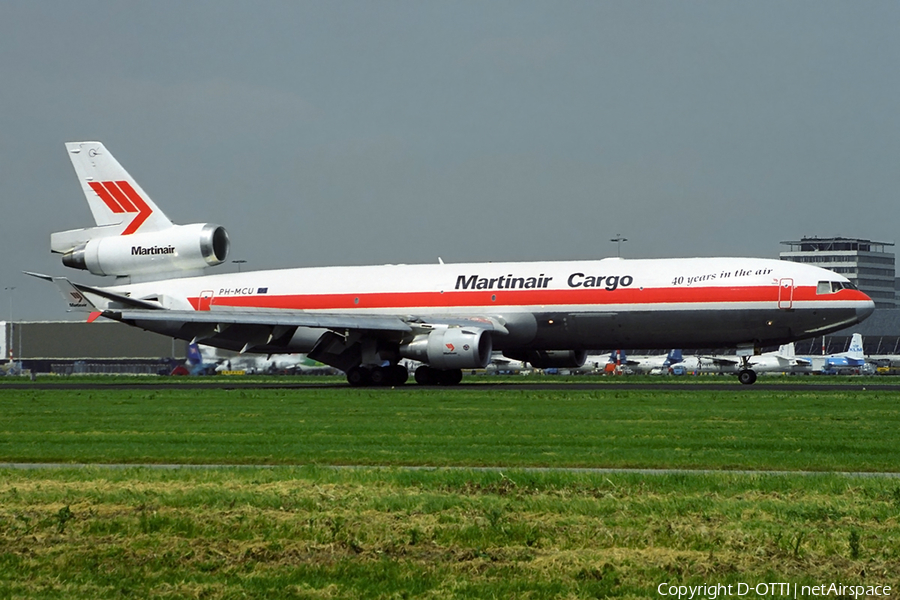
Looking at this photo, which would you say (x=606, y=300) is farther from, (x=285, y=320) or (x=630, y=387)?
(x=285, y=320)

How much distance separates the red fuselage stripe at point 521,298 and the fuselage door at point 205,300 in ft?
0.46

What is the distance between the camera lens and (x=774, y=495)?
13461 mm

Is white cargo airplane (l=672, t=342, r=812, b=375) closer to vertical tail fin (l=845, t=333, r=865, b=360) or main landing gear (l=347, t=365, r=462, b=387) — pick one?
vertical tail fin (l=845, t=333, r=865, b=360)

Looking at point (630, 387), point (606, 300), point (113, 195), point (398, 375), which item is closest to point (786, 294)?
point (606, 300)

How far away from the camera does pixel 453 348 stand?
135 feet

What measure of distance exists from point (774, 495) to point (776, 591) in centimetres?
458

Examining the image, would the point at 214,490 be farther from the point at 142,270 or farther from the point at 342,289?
the point at 142,270

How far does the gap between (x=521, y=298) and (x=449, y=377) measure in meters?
5.17

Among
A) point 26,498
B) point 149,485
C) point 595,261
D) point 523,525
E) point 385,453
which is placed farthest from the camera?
point 595,261

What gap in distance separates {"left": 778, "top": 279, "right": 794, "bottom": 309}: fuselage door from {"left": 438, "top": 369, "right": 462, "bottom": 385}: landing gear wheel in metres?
12.9

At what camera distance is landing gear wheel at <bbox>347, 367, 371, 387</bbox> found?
1751 inches

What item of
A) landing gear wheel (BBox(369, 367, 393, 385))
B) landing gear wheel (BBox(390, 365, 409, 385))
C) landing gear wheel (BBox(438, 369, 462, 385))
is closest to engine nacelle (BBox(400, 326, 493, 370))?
landing gear wheel (BBox(369, 367, 393, 385))

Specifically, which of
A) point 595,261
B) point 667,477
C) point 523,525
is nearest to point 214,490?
point 523,525

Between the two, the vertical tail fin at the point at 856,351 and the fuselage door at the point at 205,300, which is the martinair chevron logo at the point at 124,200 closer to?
the fuselage door at the point at 205,300
